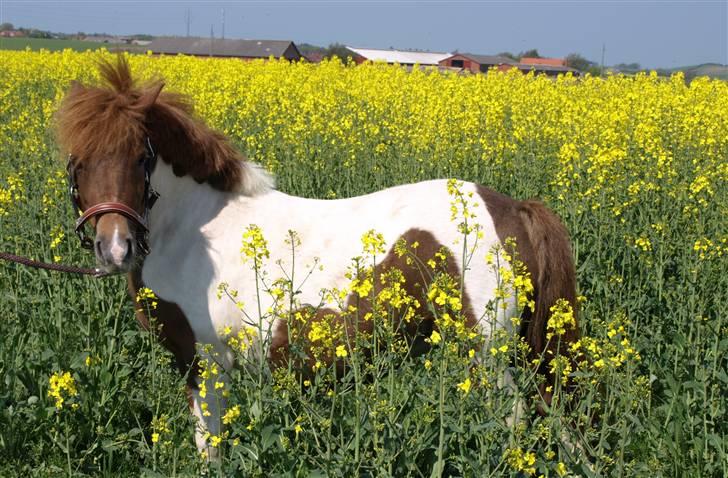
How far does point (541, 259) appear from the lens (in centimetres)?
365

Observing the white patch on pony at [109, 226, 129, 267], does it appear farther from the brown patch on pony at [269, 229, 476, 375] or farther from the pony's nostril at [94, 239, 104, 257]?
the brown patch on pony at [269, 229, 476, 375]

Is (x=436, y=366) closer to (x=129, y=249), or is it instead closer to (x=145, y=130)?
(x=129, y=249)

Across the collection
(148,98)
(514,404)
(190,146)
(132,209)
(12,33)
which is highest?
(12,33)

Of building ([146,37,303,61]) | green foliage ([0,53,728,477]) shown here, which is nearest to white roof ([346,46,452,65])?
building ([146,37,303,61])

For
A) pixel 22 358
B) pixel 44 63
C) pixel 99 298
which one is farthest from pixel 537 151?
pixel 44 63

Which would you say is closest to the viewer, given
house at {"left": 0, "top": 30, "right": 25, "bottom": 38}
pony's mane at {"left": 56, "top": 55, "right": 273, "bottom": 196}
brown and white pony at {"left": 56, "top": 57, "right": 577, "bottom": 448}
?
pony's mane at {"left": 56, "top": 55, "right": 273, "bottom": 196}

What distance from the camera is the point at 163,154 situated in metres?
3.70

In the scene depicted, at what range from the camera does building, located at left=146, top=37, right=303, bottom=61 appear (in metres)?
54.8

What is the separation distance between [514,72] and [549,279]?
567 inches

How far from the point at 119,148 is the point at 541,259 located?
1944mm

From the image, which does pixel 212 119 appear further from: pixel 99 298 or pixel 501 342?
pixel 501 342

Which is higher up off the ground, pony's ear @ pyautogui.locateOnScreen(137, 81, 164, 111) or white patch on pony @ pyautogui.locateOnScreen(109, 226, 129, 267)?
pony's ear @ pyautogui.locateOnScreen(137, 81, 164, 111)

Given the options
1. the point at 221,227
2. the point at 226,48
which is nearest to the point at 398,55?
the point at 226,48

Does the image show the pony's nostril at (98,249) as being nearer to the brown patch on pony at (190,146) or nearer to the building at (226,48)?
the brown patch on pony at (190,146)
